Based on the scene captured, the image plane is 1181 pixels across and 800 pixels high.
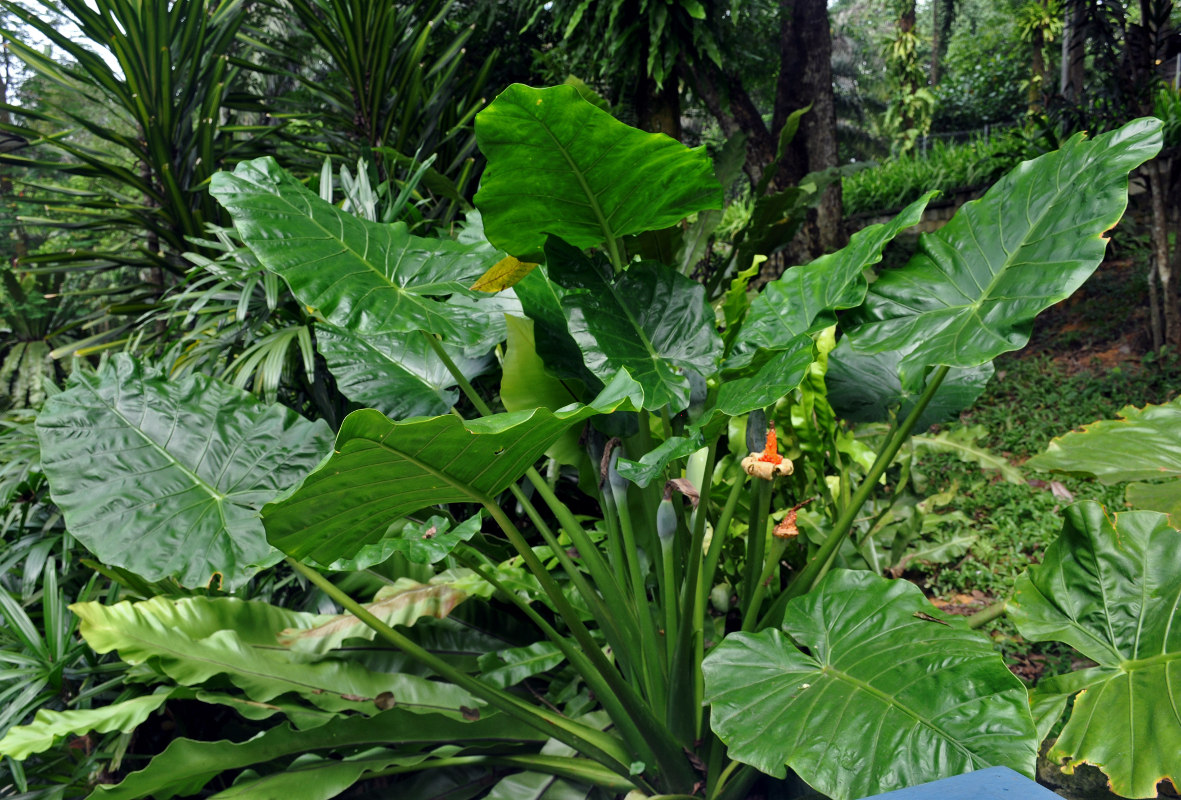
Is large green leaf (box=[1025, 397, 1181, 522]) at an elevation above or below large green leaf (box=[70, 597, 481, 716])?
above

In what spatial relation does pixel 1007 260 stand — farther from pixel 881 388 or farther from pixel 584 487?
pixel 584 487

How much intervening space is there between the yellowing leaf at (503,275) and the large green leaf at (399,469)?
406mm

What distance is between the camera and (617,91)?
4.61m

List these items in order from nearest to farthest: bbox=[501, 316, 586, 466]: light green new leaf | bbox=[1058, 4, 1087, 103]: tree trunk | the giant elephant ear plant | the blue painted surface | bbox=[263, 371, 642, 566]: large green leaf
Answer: the blue painted surface
bbox=[263, 371, 642, 566]: large green leaf
the giant elephant ear plant
bbox=[501, 316, 586, 466]: light green new leaf
bbox=[1058, 4, 1087, 103]: tree trunk

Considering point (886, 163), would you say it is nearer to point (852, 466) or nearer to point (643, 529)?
→ point (852, 466)

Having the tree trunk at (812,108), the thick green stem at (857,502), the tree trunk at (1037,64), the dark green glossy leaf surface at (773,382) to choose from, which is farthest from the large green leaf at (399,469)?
the tree trunk at (1037,64)

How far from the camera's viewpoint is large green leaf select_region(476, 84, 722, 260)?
1092 millimetres

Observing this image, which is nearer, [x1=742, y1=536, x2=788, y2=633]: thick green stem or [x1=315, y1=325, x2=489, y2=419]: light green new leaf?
[x1=742, y1=536, x2=788, y2=633]: thick green stem

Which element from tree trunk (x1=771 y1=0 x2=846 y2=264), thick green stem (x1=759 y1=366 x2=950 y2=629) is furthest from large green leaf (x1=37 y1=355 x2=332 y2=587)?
tree trunk (x1=771 y1=0 x2=846 y2=264)

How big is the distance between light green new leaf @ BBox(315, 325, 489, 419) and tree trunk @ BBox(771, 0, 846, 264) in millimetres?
3549

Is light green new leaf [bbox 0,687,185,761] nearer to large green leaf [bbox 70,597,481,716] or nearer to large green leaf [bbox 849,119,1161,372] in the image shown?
large green leaf [bbox 70,597,481,716]

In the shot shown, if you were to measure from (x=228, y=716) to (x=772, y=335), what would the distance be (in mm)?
1581

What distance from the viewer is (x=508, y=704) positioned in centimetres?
128

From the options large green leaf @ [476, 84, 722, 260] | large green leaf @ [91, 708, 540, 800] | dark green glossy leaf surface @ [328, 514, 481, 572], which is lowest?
large green leaf @ [91, 708, 540, 800]
